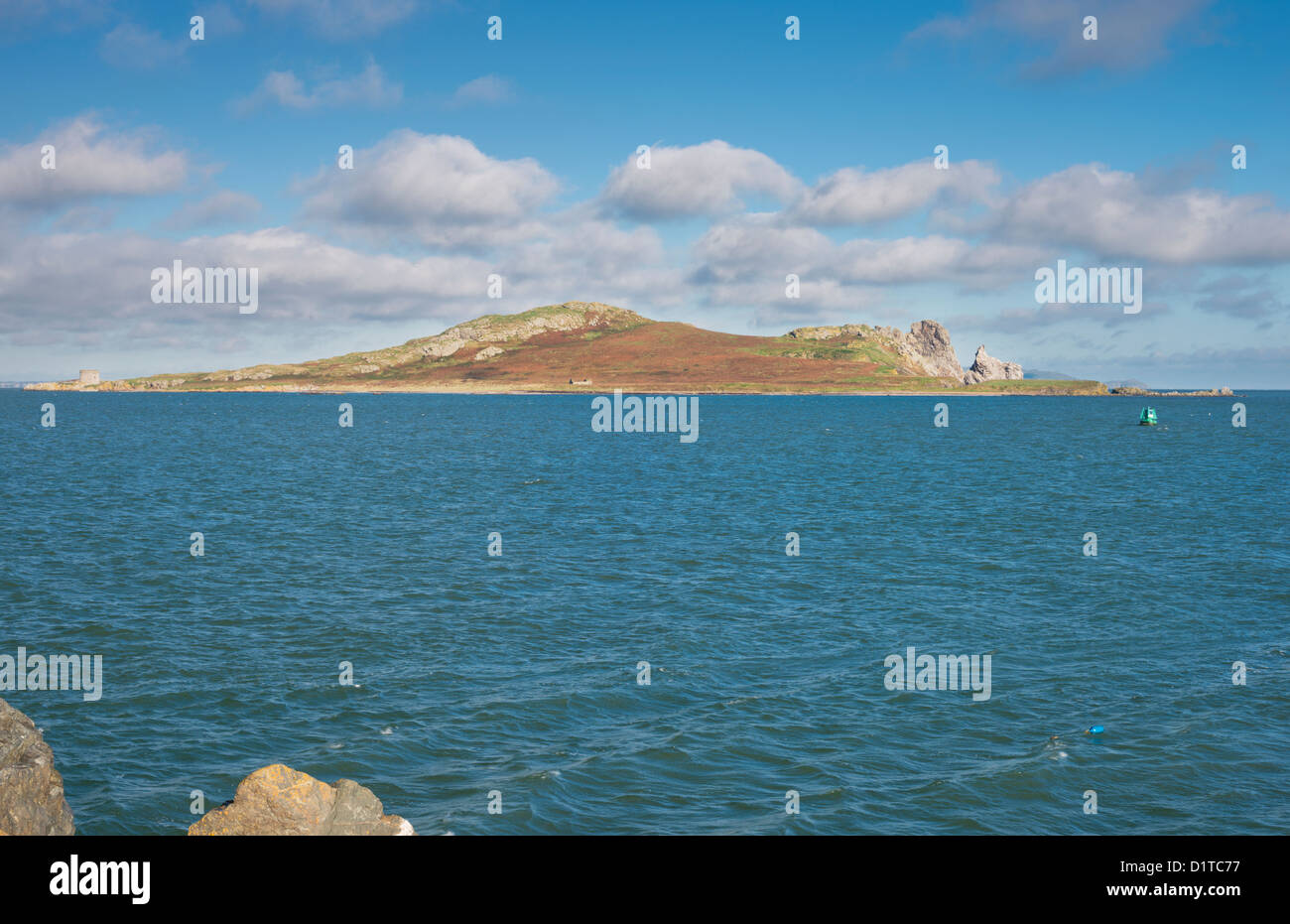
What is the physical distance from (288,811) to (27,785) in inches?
181

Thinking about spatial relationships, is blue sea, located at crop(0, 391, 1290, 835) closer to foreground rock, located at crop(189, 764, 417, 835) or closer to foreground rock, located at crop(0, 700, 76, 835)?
foreground rock, located at crop(0, 700, 76, 835)

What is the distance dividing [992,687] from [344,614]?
854 inches

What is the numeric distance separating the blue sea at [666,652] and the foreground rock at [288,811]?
3.73m

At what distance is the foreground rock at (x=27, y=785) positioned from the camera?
1416 cm

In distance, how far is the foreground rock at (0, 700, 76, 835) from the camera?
14164mm

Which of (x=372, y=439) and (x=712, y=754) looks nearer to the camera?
(x=712, y=754)

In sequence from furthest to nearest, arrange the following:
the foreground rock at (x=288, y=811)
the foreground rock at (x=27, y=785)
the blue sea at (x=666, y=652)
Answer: the blue sea at (x=666, y=652) → the foreground rock at (x=27, y=785) → the foreground rock at (x=288, y=811)

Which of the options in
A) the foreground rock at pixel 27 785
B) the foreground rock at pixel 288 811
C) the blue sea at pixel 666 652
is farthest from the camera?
the blue sea at pixel 666 652

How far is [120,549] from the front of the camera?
140ft

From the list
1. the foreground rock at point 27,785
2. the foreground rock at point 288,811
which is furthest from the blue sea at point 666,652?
the foreground rock at point 288,811

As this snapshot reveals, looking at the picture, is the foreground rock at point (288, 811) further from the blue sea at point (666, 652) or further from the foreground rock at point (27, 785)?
the blue sea at point (666, 652)
